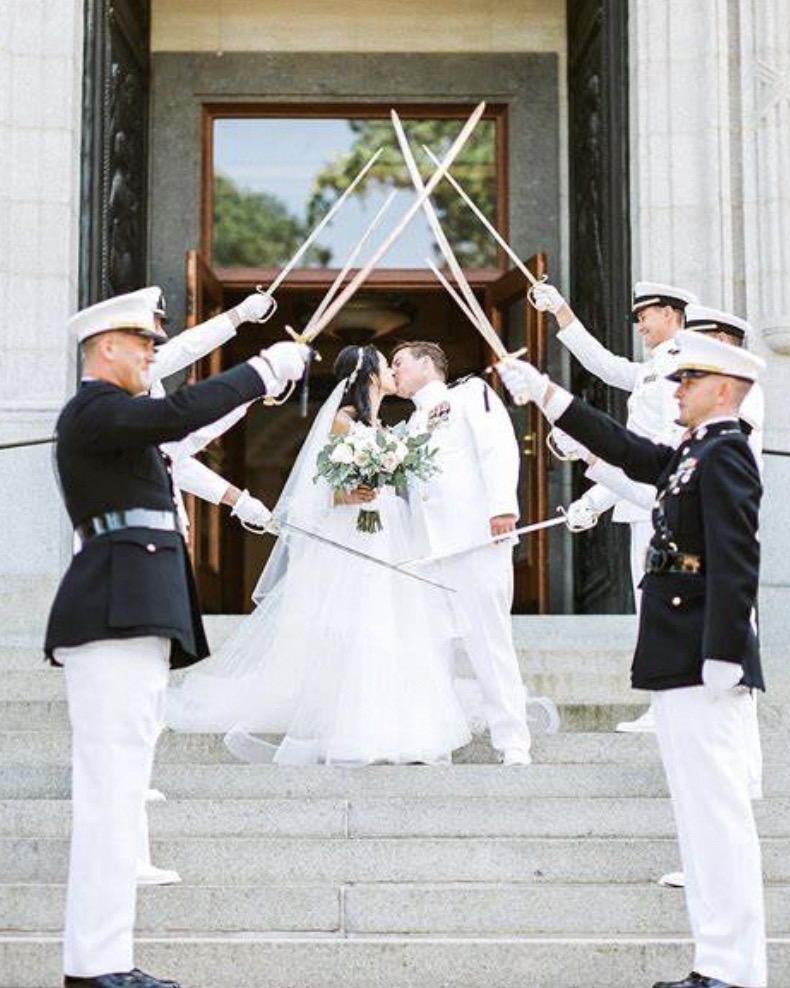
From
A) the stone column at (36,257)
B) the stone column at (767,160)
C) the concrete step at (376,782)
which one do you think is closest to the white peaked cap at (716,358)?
the concrete step at (376,782)

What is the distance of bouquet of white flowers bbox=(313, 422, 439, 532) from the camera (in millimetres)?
8625

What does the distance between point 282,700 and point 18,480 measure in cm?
349

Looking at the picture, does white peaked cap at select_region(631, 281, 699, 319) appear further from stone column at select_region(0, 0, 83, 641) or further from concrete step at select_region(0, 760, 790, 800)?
stone column at select_region(0, 0, 83, 641)

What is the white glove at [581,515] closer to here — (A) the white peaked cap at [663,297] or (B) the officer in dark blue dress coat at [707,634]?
(A) the white peaked cap at [663,297]

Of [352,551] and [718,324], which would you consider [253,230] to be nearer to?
[352,551]

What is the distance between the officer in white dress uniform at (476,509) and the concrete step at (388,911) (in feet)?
5.36

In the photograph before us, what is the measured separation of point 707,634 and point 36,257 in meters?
7.10

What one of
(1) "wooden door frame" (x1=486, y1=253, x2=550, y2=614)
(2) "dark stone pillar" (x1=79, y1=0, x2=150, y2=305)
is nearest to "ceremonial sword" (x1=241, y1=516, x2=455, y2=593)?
(2) "dark stone pillar" (x1=79, y1=0, x2=150, y2=305)

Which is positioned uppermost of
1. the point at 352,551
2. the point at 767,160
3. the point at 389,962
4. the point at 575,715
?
the point at 767,160

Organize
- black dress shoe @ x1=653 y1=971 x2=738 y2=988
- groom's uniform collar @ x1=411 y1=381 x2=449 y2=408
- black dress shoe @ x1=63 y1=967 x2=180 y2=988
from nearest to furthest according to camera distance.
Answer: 1. black dress shoe @ x1=63 y1=967 x2=180 y2=988
2. black dress shoe @ x1=653 y1=971 x2=738 y2=988
3. groom's uniform collar @ x1=411 y1=381 x2=449 y2=408

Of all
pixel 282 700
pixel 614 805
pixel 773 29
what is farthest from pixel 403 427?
pixel 773 29

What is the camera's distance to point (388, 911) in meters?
6.55

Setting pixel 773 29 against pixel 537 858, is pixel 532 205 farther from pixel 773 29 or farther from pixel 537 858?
pixel 537 858

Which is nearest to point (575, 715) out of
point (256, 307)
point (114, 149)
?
point (256, 307)
